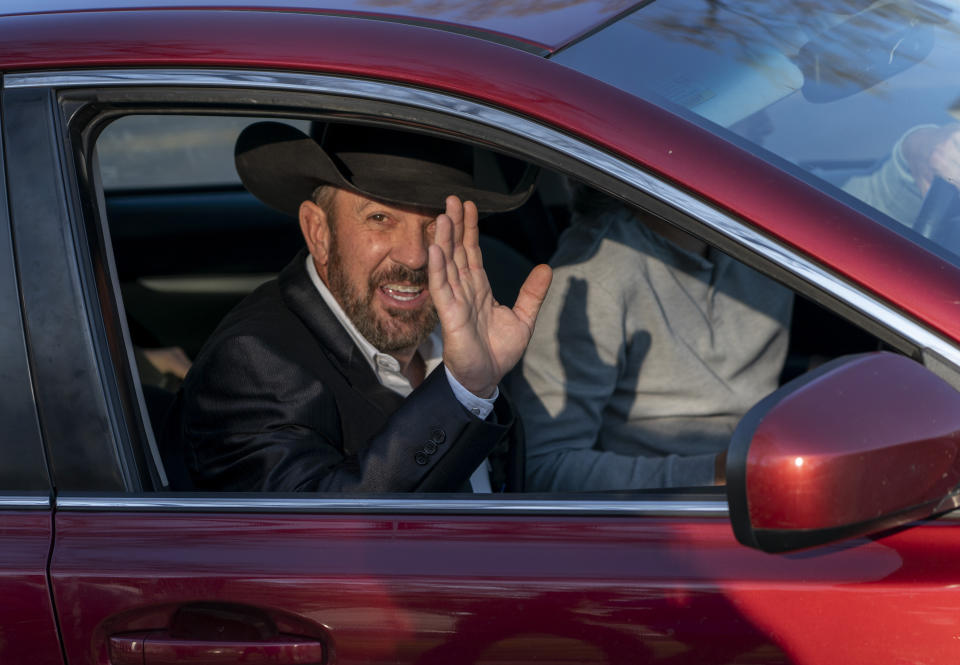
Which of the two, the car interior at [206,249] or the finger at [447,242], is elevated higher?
the finger at [447,242]

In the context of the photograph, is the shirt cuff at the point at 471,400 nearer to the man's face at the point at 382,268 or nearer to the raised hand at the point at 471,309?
the raised hand at the point at 471,309

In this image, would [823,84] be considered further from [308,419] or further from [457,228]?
[308,419]

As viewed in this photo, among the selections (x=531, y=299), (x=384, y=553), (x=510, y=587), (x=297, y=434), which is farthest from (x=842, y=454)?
(x=297, y=434)

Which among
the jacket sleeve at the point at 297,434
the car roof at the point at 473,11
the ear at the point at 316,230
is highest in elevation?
the car roof at the point at 473,11

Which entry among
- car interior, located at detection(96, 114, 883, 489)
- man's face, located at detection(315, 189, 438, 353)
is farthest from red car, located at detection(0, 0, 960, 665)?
car interior, located at detection(96, 114, 883, 489)

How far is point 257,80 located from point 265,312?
0.65 metres

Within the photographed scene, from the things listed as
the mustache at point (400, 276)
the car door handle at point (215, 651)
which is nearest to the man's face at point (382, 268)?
the mustache at point (400, 276)

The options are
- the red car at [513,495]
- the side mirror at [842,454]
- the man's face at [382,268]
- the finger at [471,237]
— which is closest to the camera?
the side mirror at [842,454]

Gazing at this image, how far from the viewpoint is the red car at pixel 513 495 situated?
4.46ft

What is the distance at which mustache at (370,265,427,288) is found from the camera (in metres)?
2.26

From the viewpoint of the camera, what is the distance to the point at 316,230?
2336 millimetres

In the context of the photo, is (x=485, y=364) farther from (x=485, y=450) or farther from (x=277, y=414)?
(x=277, y=414)

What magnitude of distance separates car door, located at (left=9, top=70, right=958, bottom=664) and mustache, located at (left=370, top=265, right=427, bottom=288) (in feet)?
2.26

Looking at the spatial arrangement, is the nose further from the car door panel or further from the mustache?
the car door panel
